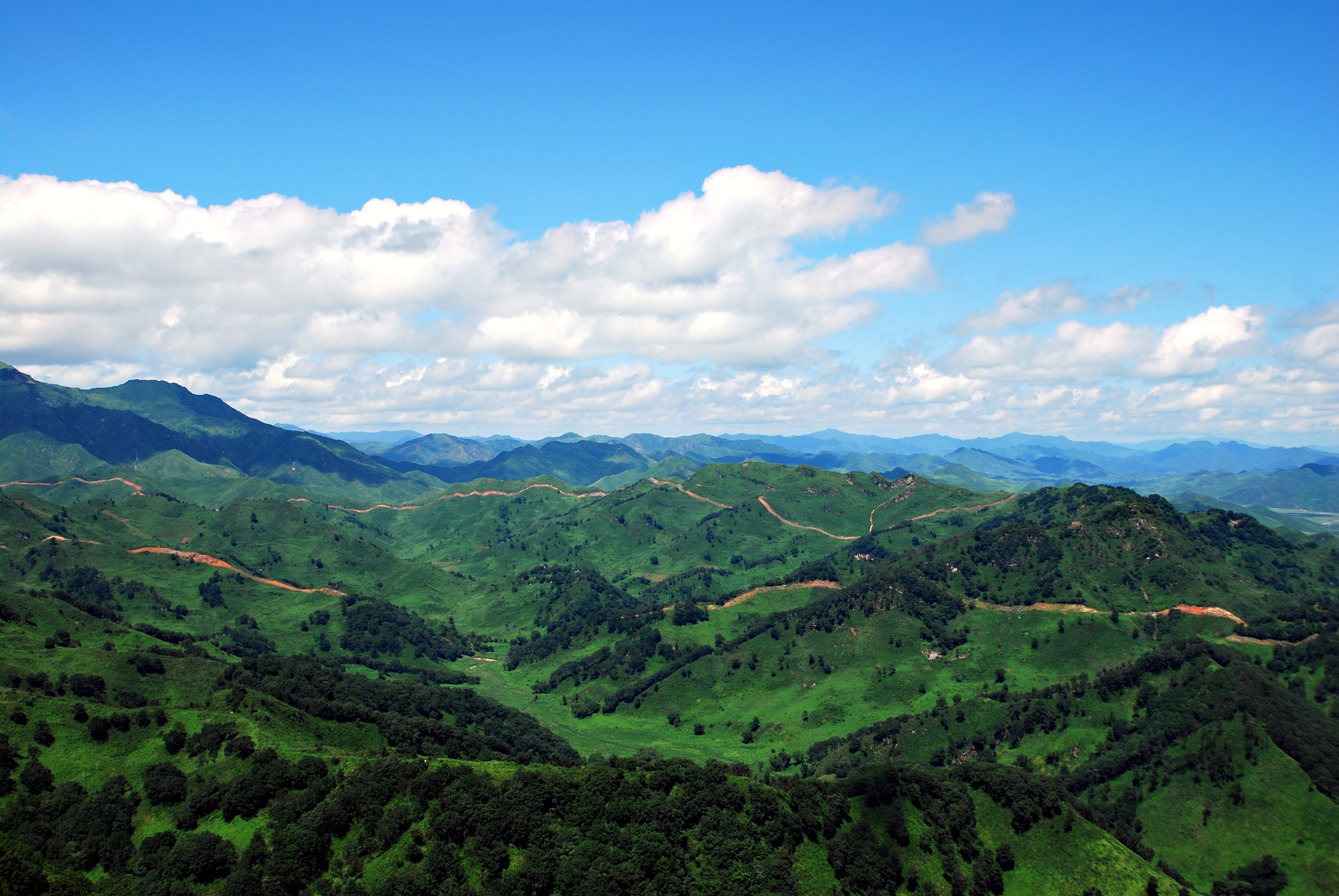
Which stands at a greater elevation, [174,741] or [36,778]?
[174,741]


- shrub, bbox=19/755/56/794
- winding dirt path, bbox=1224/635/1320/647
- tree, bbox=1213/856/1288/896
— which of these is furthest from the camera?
winding dirt path, bbox=1224/635/1320/647

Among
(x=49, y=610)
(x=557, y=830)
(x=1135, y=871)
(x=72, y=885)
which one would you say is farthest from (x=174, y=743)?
(x=1135, y=871)

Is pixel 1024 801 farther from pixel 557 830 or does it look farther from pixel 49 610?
pixel 49 610

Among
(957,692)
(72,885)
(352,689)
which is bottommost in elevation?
(957,692)

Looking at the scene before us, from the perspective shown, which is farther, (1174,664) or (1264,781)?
(1174,664)

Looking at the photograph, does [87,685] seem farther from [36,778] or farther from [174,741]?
[36,778]

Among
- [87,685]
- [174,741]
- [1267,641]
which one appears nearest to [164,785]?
[174,741]

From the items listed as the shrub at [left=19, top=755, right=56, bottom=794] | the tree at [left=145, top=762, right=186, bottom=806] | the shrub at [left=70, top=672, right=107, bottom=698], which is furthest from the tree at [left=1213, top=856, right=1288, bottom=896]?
the shrub at [left=70, top=672, right=107, bottom=698]

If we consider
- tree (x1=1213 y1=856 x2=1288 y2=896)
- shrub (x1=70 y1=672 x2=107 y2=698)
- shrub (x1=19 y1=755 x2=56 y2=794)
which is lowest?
tree (x1=1213 y1=856 x2=1288 y2=896)

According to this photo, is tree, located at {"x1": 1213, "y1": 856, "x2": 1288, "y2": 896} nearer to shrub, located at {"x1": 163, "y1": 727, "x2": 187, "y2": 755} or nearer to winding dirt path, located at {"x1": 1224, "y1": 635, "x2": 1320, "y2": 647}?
winding dirt path, located at {"x1": 1224, "y1": 635, "x2": 1320, "y2": 647}

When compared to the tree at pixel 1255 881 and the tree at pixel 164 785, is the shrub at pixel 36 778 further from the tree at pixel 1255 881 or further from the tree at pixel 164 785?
the tree at pixel 1255 881

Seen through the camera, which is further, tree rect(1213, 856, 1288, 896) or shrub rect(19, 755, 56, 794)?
tree rect(1213, 856, 1288, 896)
